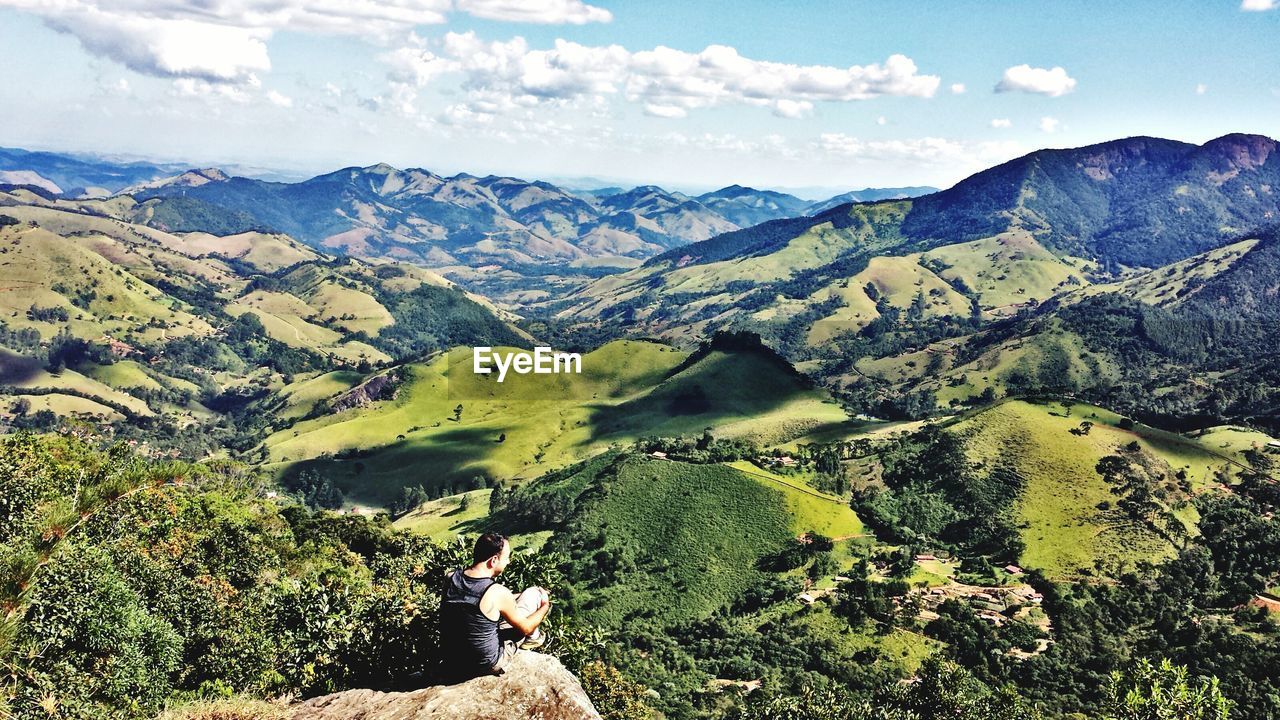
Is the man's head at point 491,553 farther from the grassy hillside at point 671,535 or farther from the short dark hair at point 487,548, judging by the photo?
the grassy hillside at point 671,535

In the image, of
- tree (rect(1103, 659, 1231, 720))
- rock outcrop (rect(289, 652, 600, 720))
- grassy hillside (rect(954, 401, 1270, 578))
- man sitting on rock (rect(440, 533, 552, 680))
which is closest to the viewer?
man sitting on rock (rect(440, 533, 552, 680))

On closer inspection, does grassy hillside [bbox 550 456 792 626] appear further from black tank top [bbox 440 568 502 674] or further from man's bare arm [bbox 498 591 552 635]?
man's bare arm [bbox 498 591 552 635]

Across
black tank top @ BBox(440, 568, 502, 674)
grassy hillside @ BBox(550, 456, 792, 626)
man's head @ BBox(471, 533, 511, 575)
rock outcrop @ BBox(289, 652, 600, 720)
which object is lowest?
grassy hillside @ BBox(550, 456, 792, 626)

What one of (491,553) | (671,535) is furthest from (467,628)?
(671,535)

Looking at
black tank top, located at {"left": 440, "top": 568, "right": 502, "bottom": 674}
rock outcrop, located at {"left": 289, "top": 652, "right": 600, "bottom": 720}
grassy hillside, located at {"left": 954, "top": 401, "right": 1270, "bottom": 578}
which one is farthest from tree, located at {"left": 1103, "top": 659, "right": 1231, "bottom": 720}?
grassy hillside, located at {"left": 954, "top": 401, "right": 1270, "bottom": 578}

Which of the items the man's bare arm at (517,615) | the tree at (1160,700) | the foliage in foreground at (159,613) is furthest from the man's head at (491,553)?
the tree at (1160,700)

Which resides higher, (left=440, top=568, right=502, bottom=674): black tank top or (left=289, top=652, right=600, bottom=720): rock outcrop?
(left=440, top=568, right=502, bottom=674): black tank top

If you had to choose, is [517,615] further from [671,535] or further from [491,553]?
[671,535]

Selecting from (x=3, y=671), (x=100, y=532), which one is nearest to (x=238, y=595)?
(x=100, y=532)

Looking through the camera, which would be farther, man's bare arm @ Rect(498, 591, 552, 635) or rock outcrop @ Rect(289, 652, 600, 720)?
rock outcrop @ Rect(289, 652, 600, 720)
